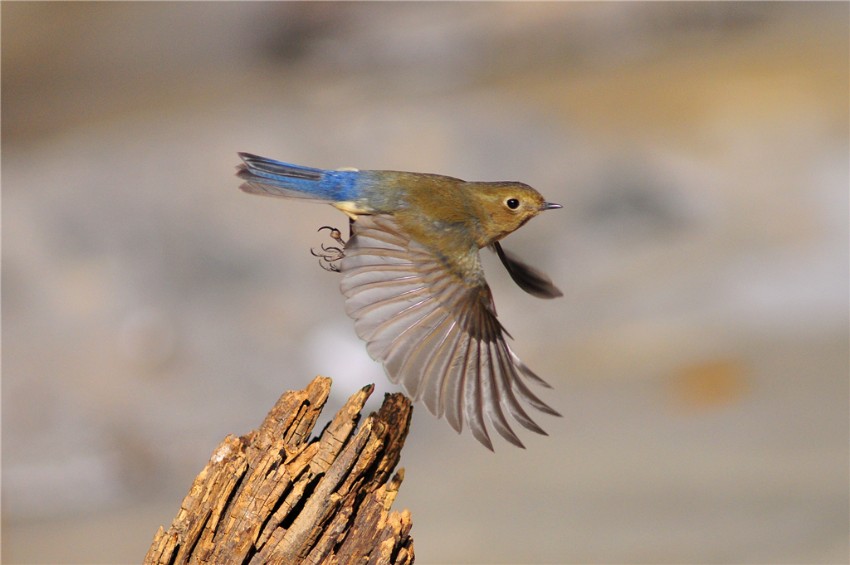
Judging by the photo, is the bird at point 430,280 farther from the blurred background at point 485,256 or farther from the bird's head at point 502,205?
the blurred background at point 485,256

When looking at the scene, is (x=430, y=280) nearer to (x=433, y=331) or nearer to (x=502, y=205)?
(x=433, y=331)

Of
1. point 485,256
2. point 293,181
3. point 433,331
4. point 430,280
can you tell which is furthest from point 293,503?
point 485,256

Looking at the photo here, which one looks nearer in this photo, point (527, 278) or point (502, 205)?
point (502, 205)

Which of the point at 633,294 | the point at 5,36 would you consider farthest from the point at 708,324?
the point at 5,36

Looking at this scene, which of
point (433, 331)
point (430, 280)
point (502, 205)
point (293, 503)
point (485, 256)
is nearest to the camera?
point (293, 503)

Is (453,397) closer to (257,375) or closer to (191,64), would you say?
(257,375)

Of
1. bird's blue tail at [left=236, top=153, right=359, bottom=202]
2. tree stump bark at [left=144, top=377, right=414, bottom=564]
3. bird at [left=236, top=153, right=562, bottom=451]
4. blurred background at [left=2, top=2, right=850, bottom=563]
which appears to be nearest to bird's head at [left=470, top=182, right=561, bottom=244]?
bird at [left=236, top=153, right=562, bottom=451]

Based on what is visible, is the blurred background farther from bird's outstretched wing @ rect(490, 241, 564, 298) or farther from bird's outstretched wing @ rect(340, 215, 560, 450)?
bird's outstretched wing @ rect(340, 215, 560, 450)
